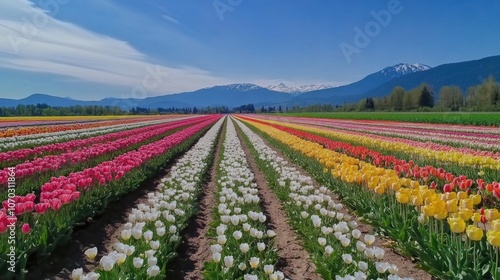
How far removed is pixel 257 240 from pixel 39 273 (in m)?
2.74

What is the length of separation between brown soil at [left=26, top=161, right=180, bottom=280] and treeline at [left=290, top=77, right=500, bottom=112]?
7195 centimetres

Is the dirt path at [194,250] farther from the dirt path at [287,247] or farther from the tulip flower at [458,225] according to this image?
the tulip flower at [458,225]

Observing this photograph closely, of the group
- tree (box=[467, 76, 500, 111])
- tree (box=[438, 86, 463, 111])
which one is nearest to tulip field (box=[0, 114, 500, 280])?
tree (box=[467, 76, 500, 111])

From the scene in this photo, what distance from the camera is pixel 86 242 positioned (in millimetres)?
5172

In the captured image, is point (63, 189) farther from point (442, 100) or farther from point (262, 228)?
point (442, 100)

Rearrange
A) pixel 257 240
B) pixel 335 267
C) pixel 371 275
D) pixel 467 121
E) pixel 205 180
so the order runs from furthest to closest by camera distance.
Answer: pixel 467 121 → pixel 205 180 → pixel 257 240 → pixel 335 267 → pixel 371 275

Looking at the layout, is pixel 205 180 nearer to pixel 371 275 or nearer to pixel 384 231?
pixel 384 231

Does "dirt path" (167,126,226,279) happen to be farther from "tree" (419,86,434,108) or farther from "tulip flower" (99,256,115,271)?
"tree" (419,86,434,108)

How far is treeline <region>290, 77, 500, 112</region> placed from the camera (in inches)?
2665

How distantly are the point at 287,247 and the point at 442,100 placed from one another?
103819 millimetres

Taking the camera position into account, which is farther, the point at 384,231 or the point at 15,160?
the point at 15,160

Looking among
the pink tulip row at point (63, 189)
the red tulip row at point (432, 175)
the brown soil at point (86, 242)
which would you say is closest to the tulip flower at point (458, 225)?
the red tulip row at point (432, 175)

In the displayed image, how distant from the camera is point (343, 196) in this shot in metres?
7.20

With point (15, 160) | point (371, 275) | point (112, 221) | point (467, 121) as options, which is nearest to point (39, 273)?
point (112, 221)
